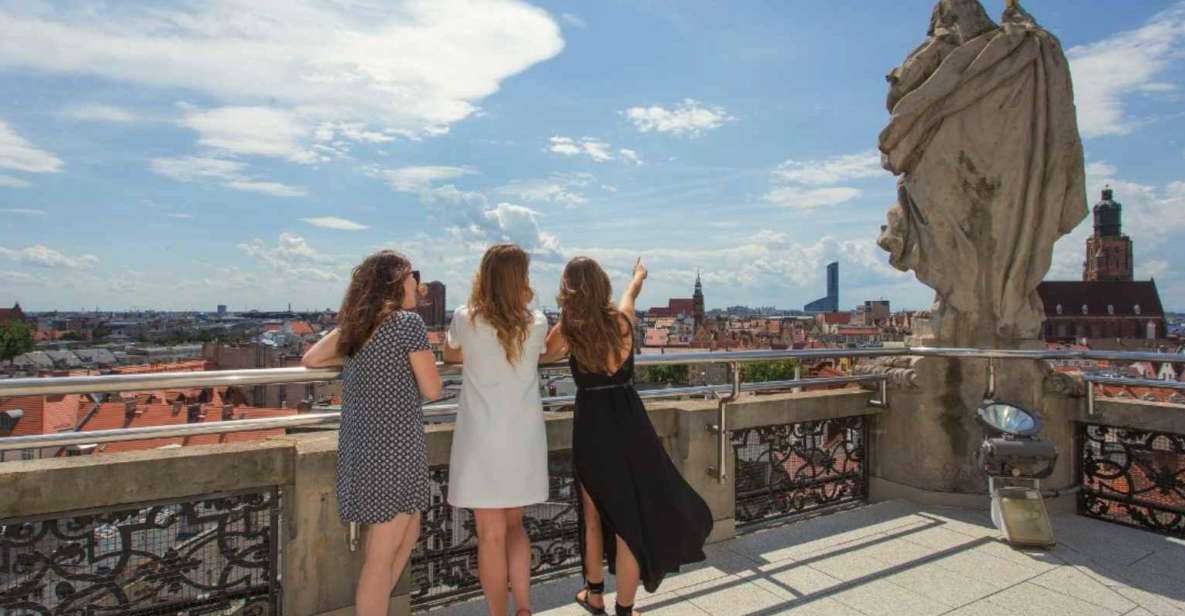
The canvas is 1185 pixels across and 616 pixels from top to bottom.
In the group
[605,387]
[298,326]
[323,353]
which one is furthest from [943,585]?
[298,326]

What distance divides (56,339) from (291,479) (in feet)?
482

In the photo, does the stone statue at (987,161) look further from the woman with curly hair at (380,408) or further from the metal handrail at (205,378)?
the woman with curly hair at (380,408)

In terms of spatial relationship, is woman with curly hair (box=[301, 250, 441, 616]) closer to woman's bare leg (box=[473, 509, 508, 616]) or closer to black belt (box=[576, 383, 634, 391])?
woman's bare leg (box=[473, 509, 508, 616])

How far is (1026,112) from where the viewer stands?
5812 mm

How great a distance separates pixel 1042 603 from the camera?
155 inches

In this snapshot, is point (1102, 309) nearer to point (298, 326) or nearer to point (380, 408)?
point (298, 326)

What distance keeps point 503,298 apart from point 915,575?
297cm

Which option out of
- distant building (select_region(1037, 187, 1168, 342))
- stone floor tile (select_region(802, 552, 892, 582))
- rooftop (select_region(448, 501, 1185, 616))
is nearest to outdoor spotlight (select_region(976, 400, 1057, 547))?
rooftop (select_region(448, 501, 1185, 616))

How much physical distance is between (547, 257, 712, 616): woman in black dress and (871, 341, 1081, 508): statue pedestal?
3.18 meters

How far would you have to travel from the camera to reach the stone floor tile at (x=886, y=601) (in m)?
3.80

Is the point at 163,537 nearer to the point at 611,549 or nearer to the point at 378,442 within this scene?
the point at 378,442

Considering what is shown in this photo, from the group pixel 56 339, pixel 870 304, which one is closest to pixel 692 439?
pixel 56 339

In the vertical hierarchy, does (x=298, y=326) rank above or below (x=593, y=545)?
above

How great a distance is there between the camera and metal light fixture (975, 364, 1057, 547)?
4742 millimetres
